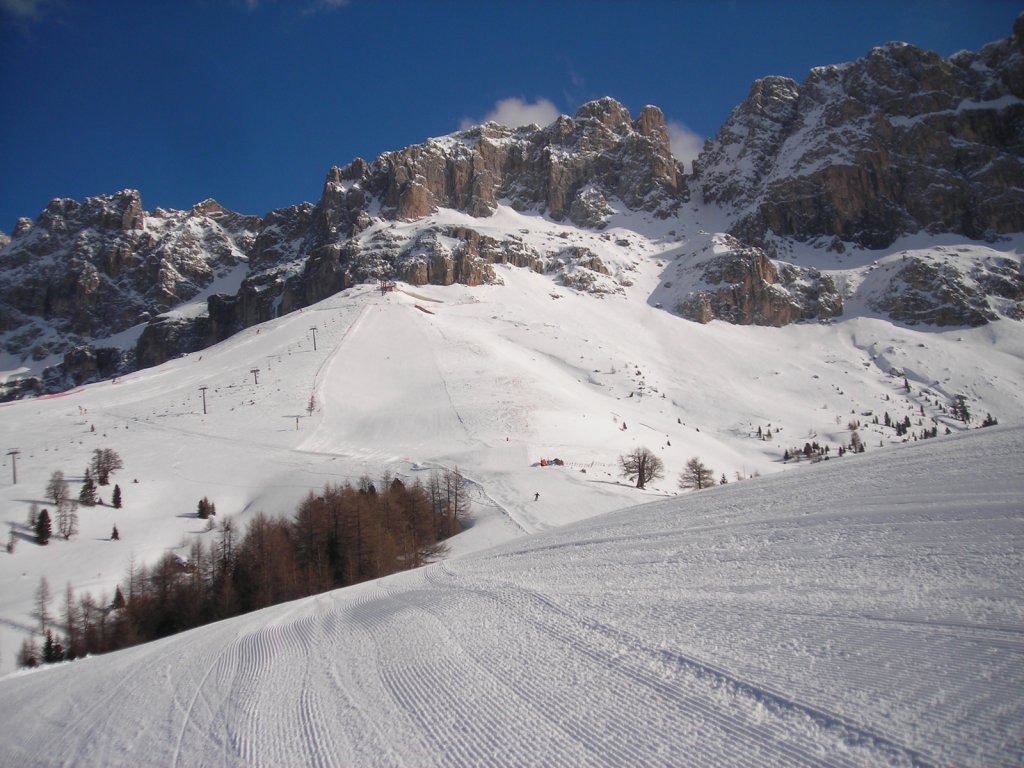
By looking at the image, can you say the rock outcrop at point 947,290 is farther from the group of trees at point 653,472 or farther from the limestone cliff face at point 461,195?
the group of trees at point 653,472

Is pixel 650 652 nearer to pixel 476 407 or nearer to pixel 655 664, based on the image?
pixel 655 664

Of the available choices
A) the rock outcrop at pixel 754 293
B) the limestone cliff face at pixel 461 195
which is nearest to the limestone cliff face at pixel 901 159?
the rock outcrop at pixel 754 293

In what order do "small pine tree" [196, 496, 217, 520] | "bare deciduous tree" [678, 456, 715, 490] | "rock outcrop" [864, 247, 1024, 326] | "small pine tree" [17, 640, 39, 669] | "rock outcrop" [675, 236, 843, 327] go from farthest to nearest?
"rock outcrop" [675, 236, 843, 327] < "rock outcrop" [864, 247, 1024, 326] < "bare deciduous tree" [678, 456, 715, 490] < "small pine tree" [196, 496, 217, 520] < "small pine tree" [17, 640, 39, 669]

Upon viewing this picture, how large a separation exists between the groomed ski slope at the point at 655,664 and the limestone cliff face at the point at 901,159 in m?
167

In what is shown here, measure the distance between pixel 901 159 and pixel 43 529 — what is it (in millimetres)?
191350

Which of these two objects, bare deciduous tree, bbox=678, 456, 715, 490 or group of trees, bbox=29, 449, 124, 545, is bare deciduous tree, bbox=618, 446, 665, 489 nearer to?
bare deciduous tree, bbox=678, 456, 715, 490

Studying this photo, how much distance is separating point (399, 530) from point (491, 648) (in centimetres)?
A: 2259

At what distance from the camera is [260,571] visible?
23.7 meters

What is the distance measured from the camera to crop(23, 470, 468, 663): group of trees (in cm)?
2295

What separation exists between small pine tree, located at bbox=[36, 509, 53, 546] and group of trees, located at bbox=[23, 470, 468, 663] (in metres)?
8.09

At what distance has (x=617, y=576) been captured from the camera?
786 cm

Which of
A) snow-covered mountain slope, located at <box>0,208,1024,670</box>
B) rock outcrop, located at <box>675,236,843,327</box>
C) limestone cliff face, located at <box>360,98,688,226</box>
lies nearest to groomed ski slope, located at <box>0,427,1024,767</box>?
snow-covered mountain slope, located at <box>0,208,1024,670</box>

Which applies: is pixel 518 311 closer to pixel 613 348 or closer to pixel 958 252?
pixel 613 348

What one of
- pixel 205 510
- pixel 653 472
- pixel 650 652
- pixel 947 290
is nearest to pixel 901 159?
pixel 947 290
